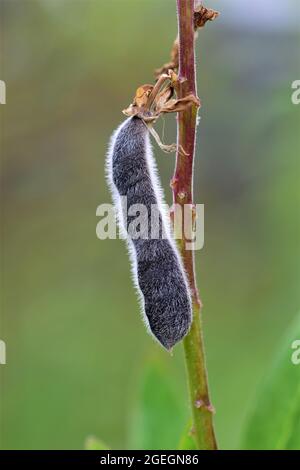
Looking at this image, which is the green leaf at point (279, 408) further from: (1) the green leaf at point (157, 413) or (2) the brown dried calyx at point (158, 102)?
(2) the brown dried calyx at point (158, 102)

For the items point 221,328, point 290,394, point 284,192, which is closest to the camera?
point 290,394

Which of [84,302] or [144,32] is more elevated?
[144,32]

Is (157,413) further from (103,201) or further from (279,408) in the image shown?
(103,201)

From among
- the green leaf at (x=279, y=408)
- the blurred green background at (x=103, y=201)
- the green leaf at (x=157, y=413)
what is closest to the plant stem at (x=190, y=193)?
the green leaf at (x=279, y=408)

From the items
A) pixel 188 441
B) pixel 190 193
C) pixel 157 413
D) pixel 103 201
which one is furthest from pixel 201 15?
pixel 103 201

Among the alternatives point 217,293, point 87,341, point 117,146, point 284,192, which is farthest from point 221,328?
point 117,146

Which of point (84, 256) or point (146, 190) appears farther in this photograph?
point (84, 256)

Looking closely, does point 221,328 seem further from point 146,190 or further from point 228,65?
point 146,190
